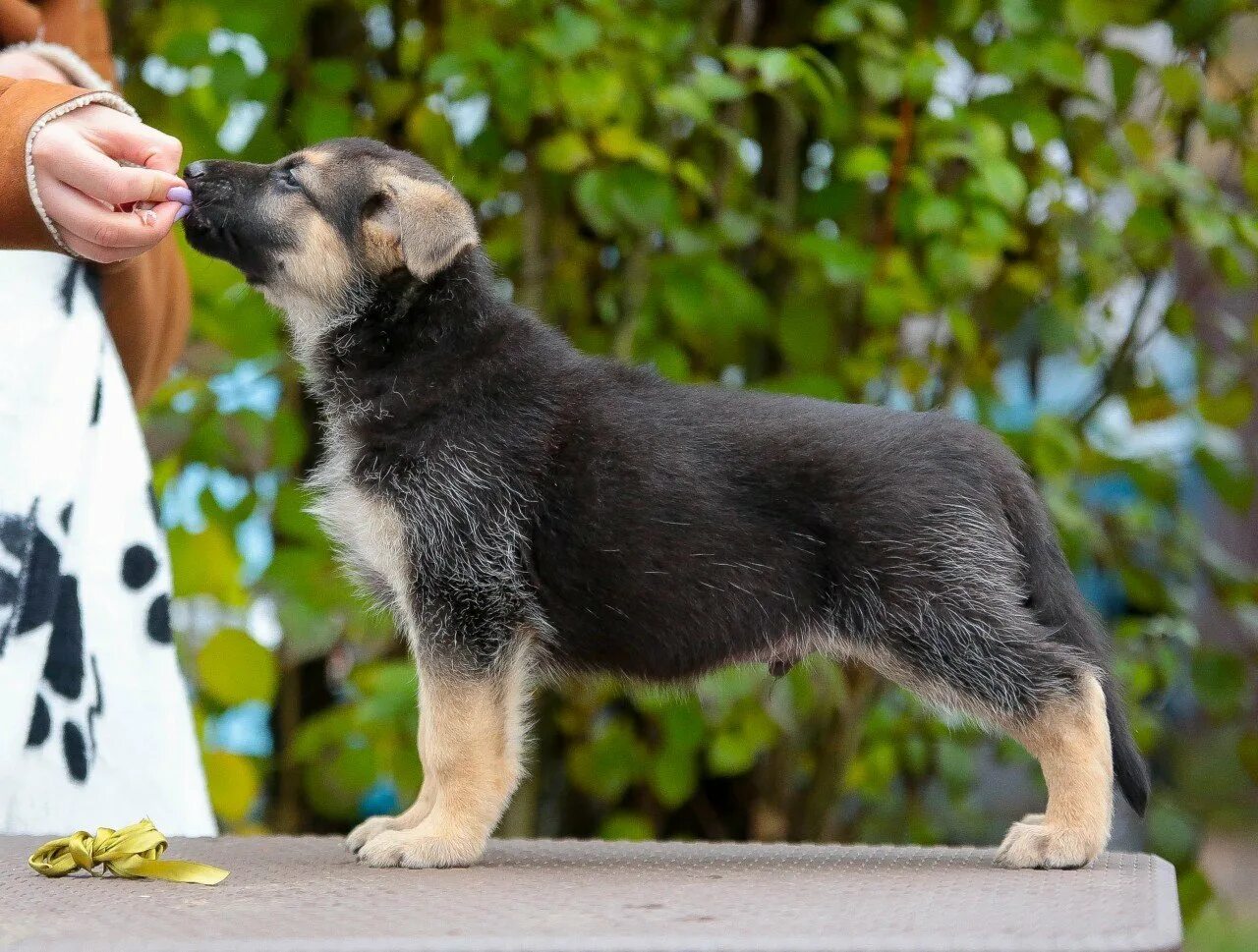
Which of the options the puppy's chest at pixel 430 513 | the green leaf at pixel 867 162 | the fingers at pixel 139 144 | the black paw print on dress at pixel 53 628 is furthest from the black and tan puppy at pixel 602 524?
the green leaf at pixel 867 162

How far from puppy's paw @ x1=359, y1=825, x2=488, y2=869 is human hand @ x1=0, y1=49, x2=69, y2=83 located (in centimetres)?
203

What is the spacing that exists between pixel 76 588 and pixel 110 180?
1023 mm

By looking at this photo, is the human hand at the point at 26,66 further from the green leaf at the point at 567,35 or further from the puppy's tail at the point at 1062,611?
the puppy's tail at the point at 1062,611

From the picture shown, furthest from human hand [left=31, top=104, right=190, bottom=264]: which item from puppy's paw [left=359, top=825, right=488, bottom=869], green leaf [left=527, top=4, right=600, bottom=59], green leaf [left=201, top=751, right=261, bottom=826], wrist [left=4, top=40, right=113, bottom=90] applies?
green leaf [left=201, top=751, right=261, bottom=826]

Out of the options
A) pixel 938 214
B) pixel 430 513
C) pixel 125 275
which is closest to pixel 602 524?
pixel 430 513

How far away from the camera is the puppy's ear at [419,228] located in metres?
2.97

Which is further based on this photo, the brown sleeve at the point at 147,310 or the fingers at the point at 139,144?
the brown sleeve at the point at 147,310

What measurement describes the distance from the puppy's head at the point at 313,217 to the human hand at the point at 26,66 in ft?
2.35

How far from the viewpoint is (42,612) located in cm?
326

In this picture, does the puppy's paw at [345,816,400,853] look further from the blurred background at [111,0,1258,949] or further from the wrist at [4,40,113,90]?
the wrist at [4,40,113,90]

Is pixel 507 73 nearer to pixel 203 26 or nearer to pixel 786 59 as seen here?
pixel 786 59

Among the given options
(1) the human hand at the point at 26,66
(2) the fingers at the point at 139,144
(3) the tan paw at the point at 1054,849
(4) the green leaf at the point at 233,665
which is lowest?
(4) the green leaf at the point at 233,665

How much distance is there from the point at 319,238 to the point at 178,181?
32cm

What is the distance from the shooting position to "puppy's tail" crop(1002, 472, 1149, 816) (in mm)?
2994
